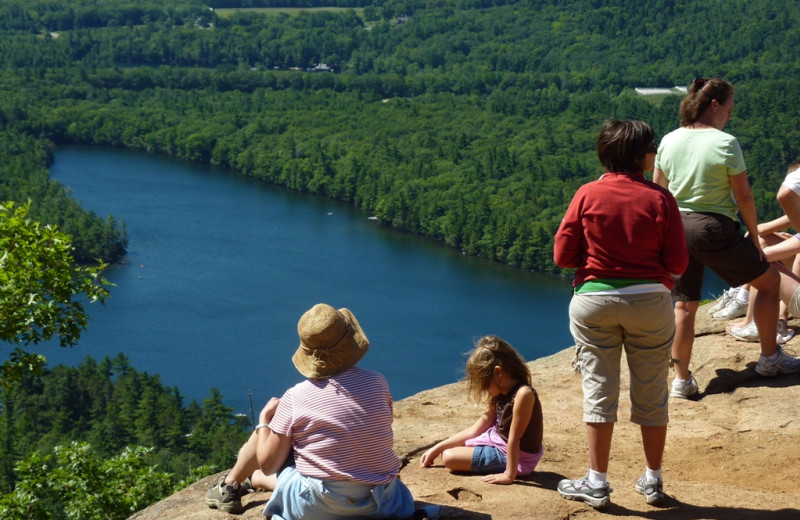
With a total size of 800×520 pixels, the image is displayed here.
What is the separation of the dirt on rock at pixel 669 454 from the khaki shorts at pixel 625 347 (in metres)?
0.36

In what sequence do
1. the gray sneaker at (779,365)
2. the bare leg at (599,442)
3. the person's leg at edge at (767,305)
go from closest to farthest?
the bare leg at (599,442), the person's leg at edge at (767,305), the gray sneaker at (779,365)

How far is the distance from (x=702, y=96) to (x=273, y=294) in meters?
41.8

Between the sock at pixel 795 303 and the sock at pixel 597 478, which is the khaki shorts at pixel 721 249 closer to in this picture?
the sock at pixel 795 303

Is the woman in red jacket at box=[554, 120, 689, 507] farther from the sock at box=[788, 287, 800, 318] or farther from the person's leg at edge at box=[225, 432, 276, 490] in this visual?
the sock at box=[788, 287, 800, 318]

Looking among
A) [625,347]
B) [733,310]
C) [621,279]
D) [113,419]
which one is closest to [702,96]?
[621,279]

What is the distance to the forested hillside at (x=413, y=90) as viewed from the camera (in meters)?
61.0

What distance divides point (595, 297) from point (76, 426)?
107ft

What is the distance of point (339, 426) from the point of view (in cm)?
336

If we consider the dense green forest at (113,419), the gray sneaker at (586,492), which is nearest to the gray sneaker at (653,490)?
the gray sneaker at (586,492)

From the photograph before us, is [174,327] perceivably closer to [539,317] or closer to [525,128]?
[539,317]

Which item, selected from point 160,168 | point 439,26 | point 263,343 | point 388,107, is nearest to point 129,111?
point 160,168

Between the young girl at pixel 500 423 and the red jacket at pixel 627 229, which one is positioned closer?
the red jacket at pixel 627 229

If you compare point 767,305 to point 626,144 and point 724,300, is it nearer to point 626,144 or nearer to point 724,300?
point 724,300

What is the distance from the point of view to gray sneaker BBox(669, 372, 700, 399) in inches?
191
